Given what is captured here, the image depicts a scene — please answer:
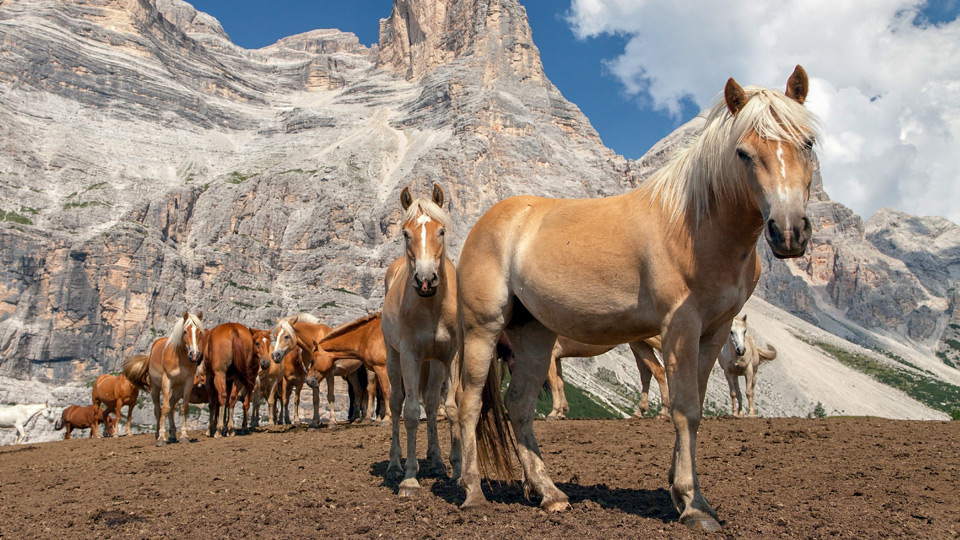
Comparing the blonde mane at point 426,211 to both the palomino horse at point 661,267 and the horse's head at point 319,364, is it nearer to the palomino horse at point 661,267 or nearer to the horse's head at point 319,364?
the palomino horse at point 661,267

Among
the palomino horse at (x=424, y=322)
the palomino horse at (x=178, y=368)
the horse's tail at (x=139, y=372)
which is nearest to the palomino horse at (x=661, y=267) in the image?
the palomino horse at (x=424, y=322)

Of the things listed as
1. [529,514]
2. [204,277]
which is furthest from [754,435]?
[204,277]

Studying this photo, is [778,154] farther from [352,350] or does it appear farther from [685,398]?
[352,350]

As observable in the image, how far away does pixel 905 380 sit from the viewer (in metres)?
181

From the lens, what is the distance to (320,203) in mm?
180750

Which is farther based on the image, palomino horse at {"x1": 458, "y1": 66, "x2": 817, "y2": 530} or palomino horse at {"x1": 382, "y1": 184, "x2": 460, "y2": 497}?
palomino horse at {"x1": 382, "y1": 184, "x2": 460, "y2": 497}

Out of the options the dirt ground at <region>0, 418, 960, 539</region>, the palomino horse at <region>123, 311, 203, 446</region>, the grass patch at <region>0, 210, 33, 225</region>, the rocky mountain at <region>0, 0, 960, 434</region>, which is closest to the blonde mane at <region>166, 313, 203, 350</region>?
the palomino horse at <region>123, 311, 203, 446</region>

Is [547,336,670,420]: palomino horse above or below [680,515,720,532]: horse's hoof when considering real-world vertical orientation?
above

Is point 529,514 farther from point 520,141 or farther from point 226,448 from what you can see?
point 520,141

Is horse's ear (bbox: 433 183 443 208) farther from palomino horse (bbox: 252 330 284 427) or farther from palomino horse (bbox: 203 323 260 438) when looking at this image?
palomino horse (bbox: 252 330 284 427)

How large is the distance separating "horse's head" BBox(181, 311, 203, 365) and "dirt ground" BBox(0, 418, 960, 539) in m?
3.44

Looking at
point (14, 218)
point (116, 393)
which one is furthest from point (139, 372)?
point (14, 218)

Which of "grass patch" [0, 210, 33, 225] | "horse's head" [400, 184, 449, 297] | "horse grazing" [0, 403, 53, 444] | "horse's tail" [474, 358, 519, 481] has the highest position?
"grass patch" [0, 210, 33, 225]

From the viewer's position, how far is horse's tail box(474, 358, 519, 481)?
6.67 metres
